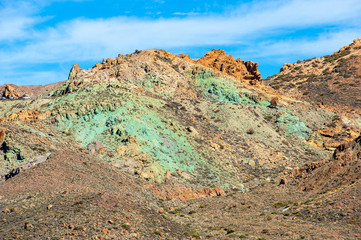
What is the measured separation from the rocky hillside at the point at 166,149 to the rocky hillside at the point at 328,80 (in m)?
17.0

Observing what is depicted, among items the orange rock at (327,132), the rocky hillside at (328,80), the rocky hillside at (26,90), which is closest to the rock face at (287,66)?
the rocky hillside at (328,80)

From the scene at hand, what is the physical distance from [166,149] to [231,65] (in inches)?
1608

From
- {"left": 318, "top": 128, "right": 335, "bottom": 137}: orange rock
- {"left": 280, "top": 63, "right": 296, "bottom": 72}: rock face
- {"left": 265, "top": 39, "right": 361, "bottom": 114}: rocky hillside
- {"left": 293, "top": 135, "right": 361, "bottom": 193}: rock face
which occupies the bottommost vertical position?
{"left": 293, "top": 135, "right": 361, "bottom": 193}: rock face

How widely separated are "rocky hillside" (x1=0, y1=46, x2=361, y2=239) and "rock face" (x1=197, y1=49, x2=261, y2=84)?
1.47ft

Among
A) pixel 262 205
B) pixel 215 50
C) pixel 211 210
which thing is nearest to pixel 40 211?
pixel 211 210

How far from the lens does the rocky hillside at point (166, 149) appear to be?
28438 millimetres

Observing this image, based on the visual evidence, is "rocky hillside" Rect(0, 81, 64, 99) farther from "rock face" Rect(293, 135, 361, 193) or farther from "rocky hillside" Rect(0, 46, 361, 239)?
"rock face" Rect(293, 135, 361, 193)

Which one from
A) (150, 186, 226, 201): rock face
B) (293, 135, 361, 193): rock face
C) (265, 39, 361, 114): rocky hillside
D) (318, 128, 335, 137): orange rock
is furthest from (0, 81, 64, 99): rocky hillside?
(293, 135, 361, 193): rock face

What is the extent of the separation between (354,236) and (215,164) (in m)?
23.1

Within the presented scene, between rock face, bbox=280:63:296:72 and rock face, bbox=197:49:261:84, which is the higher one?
rock face, bbox=280:63:296:72

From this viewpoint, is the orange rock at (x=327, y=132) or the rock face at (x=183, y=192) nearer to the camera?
the rock face at (x=183, y=192)

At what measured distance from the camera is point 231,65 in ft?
264

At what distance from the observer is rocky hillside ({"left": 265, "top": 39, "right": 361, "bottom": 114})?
90.0 meters

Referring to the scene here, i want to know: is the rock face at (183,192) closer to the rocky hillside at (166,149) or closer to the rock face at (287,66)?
the rocky hillside at (166,149)
